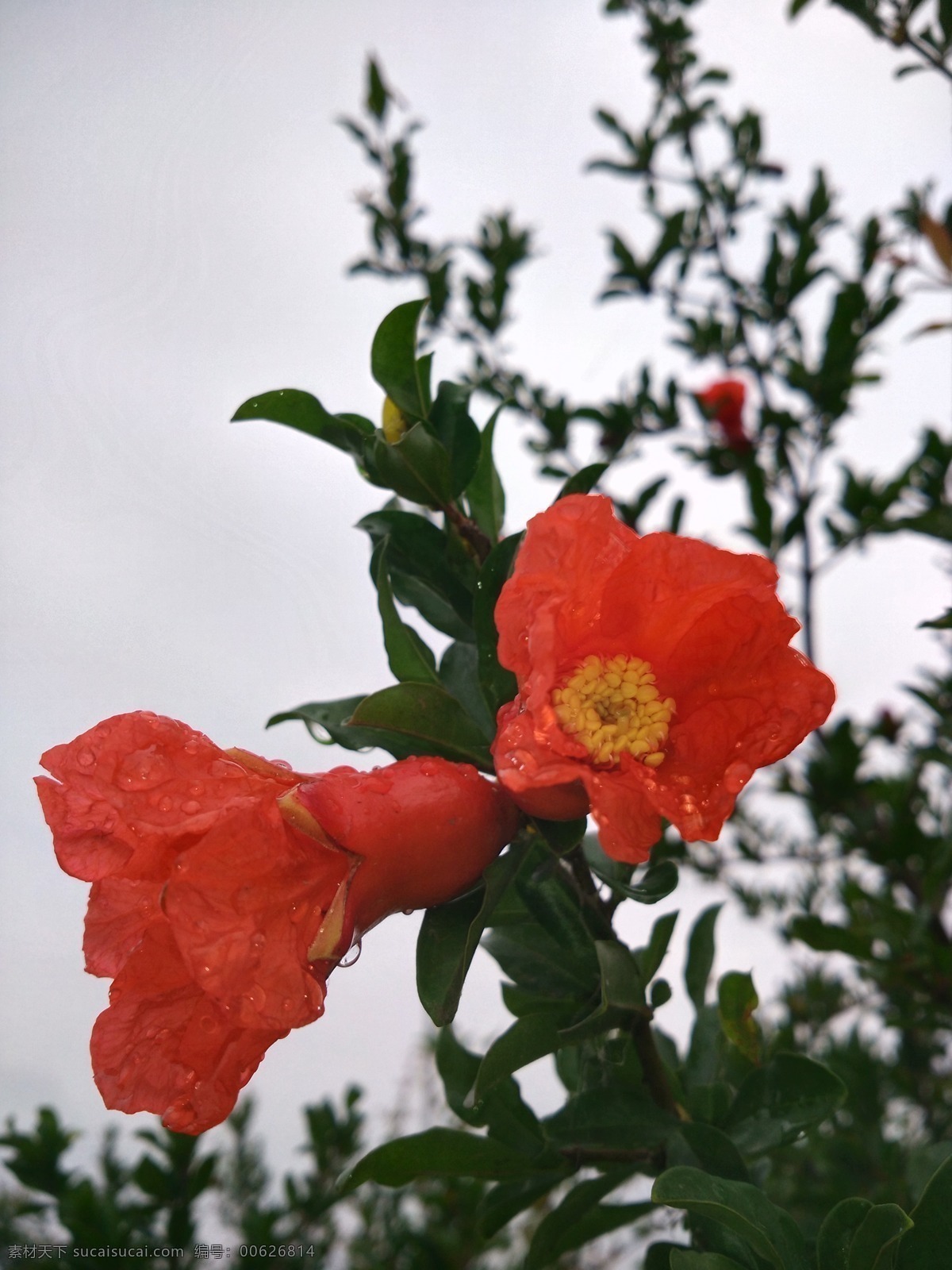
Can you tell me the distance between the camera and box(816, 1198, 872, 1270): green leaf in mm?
883

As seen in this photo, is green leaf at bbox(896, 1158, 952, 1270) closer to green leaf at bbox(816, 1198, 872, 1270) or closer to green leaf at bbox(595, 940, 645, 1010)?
green leaf at bbox(816, 1198, 872, 1270)

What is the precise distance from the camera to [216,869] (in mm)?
738

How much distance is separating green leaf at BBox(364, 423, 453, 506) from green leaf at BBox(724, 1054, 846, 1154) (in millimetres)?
727

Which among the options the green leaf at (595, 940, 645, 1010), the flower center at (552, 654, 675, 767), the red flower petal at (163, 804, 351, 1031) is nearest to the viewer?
the red flower petal at (163, 804, 351, 1031)

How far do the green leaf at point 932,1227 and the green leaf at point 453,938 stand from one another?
1.38 ft

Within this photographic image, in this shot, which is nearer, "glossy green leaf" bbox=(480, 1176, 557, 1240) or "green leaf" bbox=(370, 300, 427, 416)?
"green leaf" bbox=(370, 300, 427, 416)

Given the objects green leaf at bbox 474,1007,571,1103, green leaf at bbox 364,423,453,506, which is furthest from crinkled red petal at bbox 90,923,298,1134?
green leaf at bbox 364,423,453,506

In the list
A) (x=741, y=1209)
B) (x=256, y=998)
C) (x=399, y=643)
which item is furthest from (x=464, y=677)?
(x=741, y=1209)

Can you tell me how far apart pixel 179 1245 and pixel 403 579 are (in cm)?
139

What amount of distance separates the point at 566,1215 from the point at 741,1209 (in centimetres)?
33

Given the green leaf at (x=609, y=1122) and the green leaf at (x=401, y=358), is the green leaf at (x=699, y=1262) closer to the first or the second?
the green leaf at (x=609, y=1122)

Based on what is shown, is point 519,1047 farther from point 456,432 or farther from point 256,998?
point 456,432

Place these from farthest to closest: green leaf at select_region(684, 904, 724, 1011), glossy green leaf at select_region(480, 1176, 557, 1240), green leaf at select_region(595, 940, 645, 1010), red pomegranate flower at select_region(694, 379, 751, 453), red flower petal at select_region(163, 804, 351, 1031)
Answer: red pomegranate flower at select_region(694, 379, 751, 453) → green leaf at select_region(684, 904, 724, 1011) → glossy green leaf at select_region(480, 1176, 557, 1240) → green leaf at select_region(595, 940, 645, 1010) → red flower petal at select_region(163, 804, 351, 1031)

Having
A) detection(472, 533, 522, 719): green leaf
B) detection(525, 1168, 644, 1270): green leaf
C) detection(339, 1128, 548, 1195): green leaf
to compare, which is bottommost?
detection(525, 1168, 644, 1270): green leaf
